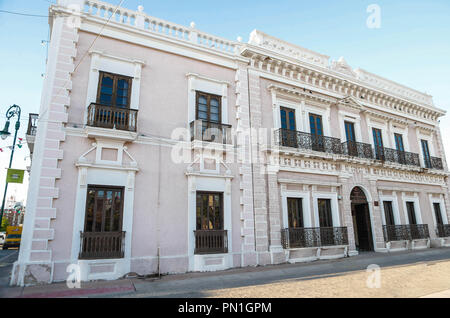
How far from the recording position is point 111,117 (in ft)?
31.4

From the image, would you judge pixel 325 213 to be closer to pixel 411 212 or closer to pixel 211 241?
pixel 211 241

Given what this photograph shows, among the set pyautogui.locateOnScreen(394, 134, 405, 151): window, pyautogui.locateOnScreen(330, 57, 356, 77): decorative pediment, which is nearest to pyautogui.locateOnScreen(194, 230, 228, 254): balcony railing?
pyautogui.locateOnScreen(330, 57, 356, 77): decorative pediment

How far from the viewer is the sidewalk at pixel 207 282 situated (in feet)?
22.9

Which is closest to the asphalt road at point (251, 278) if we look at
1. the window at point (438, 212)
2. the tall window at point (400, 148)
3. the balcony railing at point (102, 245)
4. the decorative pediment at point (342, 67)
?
the balcony railing at point (102, 245)

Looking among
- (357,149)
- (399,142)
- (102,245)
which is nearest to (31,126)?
(102,245)

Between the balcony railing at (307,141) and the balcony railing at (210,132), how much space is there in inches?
96.7

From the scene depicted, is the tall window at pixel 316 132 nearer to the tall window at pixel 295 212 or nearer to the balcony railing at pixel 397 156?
the tall window at pixel 295 212

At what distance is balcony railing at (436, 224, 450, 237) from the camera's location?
57.2 ft

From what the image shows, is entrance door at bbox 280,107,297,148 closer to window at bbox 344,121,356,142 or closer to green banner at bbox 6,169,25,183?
window at bbox 344,121,356,142

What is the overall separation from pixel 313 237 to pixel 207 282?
19.0 feet

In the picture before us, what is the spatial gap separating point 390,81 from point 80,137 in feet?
60.7

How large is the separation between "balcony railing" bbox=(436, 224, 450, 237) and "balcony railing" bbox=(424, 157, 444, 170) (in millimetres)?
3734
